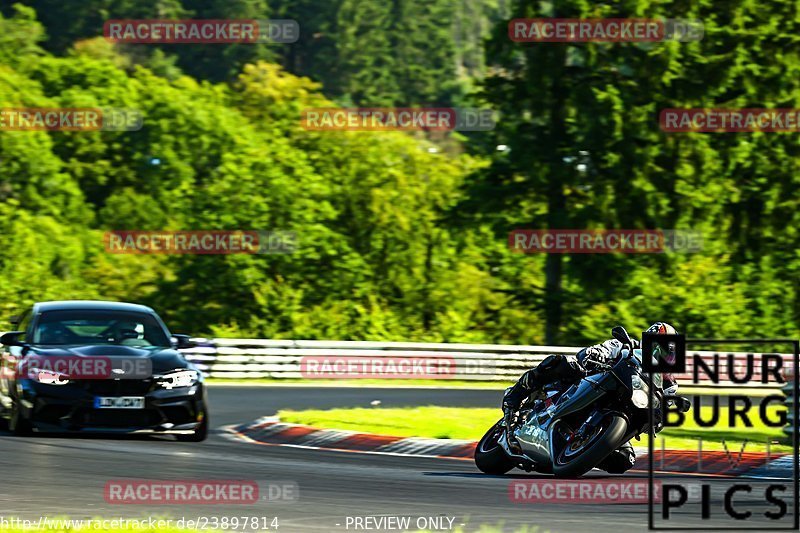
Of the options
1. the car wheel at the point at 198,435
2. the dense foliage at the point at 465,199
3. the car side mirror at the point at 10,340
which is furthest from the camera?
the dense foliage at the point at 465,199

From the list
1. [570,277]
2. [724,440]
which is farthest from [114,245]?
[724,440]

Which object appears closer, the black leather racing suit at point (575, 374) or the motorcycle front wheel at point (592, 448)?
the motorcycle front wheel at point (592, 448)

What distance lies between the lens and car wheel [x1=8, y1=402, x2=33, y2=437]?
14.6 metres

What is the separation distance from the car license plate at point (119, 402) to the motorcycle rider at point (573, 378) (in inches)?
164

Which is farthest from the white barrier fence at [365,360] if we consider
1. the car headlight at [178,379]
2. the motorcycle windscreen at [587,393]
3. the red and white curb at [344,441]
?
the motorcycle windscreen at [587,393]

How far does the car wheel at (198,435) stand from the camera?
1514 centimetres

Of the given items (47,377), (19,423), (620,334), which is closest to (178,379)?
(47,377)

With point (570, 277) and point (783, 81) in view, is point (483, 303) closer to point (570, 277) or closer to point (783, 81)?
point (570, 277)

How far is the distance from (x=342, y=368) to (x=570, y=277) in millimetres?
7249

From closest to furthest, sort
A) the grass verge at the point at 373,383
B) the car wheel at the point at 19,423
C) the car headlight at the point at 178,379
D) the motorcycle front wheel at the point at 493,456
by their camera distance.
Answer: the motorcycle front wheel at the point at 493,456, the car headlight at the point at 178,379, the car wheel at the point at 19,423, the grass verge at the point at 373,383

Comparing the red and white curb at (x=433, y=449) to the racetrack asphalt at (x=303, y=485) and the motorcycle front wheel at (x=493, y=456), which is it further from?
the motorcycle front wheel at (x=493, y=456)

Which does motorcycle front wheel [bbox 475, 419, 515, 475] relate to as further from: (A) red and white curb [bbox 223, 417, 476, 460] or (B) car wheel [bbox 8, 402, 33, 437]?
(B) car wheel [bbox 8, 402, 33, 437]

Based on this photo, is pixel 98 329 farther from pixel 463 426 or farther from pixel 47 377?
pixel 463 426

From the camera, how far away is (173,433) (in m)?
15.9
